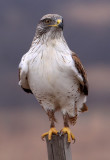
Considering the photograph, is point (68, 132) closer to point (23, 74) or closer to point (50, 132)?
point (50, 132)

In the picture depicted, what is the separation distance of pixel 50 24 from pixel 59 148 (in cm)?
167

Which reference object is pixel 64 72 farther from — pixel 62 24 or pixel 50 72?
pixel 62 24

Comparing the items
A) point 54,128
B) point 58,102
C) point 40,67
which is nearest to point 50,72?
point 40,67

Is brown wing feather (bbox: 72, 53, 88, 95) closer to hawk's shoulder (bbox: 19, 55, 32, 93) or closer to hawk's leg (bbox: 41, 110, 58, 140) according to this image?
hawk's leg (bbox: 41, 110, 58, 140)

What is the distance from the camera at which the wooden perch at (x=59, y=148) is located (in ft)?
17.1

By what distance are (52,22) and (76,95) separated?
109 cm

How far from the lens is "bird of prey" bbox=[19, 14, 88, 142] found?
5.23 metres

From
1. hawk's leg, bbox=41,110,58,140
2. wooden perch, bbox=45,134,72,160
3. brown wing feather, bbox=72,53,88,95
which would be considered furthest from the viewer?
hawk's leg, bbox=41,110,58,140

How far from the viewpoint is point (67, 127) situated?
18.3 ft

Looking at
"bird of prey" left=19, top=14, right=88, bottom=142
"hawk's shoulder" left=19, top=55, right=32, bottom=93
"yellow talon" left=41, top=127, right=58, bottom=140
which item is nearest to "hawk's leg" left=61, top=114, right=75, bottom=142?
"bird of prey" left=19, top=14, right=88, bottom=142

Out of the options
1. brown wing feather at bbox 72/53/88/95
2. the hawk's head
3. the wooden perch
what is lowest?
the wooden perch

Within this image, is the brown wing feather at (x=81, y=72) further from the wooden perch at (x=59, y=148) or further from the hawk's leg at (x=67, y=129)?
the wooden perch at (x=59, y=148)

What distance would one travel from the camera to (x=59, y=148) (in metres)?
5.23

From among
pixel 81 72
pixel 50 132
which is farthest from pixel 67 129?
pixel 81 72
